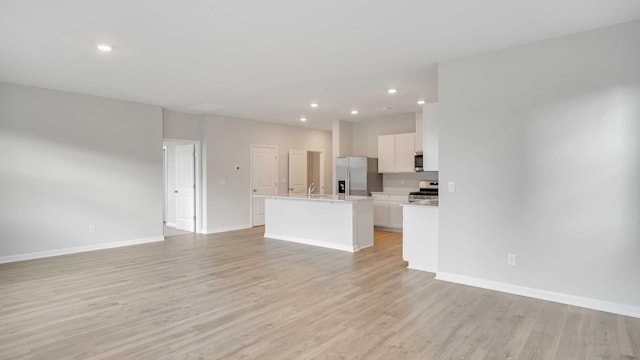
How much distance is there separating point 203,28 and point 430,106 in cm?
294

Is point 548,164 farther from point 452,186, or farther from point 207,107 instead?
point 207,107

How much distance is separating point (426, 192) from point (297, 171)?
3.79 m

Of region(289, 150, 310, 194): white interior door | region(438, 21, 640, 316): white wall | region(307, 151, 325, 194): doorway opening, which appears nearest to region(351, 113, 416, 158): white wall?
region(289, 150, 310, 194): white interior door

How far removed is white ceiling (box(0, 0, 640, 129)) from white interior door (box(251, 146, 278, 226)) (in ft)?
10.6

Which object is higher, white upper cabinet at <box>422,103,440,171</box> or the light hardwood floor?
white upper cabinet at <box>422,103,440,171</box>

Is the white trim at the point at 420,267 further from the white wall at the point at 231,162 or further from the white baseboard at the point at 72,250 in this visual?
the white baseboard at the point at 72,250

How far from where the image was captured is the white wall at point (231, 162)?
25.8ft

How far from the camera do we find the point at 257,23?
320 cm

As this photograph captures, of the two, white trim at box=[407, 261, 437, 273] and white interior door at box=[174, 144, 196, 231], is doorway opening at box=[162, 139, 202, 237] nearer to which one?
white interior door at box=[174, 144, 196, 231]

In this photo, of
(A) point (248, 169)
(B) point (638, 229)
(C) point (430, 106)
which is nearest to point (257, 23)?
(C) point (430, 106)

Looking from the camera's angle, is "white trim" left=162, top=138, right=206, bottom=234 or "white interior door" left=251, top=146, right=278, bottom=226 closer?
"white trim" left=162, top=138, right=206, bottom=234

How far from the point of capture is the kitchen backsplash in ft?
26.8

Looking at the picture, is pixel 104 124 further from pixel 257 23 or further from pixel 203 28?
pixel 257 23

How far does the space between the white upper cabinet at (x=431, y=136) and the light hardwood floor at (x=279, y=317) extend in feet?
4.80
